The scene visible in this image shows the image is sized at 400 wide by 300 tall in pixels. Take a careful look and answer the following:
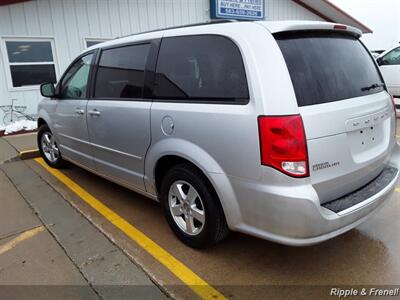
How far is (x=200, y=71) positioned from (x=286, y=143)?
0.97 m

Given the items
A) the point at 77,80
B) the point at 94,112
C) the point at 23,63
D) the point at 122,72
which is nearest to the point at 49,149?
the point at 77,80

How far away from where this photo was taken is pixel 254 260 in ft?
9.65

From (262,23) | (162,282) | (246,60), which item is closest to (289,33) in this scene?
(262,23)

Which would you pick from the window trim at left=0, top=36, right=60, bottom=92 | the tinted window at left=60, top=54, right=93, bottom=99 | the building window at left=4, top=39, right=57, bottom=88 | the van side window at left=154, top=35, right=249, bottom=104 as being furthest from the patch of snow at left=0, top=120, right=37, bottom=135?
the van side window at left=154, top=35, right=249, bottom=104

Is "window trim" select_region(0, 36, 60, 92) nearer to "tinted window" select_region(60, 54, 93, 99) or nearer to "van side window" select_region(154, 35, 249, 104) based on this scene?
"tinted window" select_region(60, 54, 93, 99)

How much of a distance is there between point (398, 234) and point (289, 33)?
2156 mm

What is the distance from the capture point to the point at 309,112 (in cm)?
229

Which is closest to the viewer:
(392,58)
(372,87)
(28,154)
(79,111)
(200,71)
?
(200,71)

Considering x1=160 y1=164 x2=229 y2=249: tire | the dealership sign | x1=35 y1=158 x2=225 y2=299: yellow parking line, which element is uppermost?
the dealership sign

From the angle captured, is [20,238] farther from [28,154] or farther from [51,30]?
[51,30]

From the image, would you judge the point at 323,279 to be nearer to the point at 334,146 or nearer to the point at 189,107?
the point at 334,146

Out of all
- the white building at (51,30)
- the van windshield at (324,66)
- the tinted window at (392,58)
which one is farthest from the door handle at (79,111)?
the tinted window at (392,58)

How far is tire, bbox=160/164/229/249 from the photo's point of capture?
109 inches

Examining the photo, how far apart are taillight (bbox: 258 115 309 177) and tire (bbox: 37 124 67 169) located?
157 inches
